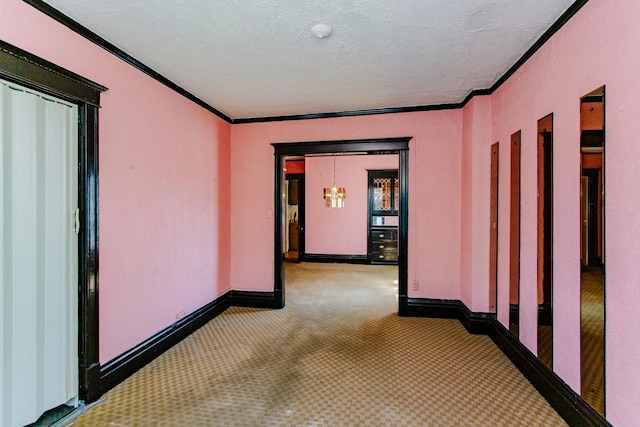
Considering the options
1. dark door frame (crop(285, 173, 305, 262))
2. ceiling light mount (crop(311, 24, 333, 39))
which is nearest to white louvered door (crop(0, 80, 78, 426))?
ceiling light mount (crop(311, 24, 333, 39))

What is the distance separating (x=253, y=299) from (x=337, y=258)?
3672mm

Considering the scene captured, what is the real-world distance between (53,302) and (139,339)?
844mm

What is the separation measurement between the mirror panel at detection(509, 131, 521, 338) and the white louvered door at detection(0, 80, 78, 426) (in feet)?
10.9

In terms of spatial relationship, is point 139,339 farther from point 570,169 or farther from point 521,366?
point 570,169

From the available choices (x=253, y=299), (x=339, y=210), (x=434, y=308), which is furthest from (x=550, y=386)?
(x=339, y=210)

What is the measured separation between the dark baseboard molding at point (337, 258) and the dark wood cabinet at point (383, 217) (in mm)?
214

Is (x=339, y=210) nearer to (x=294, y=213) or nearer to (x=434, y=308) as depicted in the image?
(x=294, y=213)

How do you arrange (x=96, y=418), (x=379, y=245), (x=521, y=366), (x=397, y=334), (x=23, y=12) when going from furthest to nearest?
(x=379, y=245) < (x=397, y=334) < (x=521, y=366) < (x=96, y=418) < (x=23, y=12)

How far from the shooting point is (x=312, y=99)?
140 inches

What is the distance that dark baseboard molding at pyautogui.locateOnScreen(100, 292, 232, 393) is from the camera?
7.75 ft

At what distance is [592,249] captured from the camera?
5.81ft

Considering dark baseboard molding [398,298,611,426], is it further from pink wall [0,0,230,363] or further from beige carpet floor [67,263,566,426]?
pink wall [0,0,230,363]

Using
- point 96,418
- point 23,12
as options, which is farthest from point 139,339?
point 23,12

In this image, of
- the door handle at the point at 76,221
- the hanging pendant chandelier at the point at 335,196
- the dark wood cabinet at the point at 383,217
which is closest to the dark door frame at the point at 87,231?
the door handle at the point at 76,221
